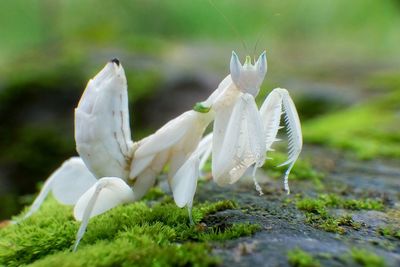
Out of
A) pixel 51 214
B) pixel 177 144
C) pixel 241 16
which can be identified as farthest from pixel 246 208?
pixel 241 16

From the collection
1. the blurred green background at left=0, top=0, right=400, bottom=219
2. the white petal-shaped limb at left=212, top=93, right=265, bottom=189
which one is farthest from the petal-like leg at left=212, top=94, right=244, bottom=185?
the blurred green background at left=0, top=0, right=400, bottom=219

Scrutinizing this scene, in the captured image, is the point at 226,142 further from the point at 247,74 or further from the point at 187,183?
the point at 247,74

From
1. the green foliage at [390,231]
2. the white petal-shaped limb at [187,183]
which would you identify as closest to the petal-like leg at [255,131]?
the white petal-shaped limb at [187,183]

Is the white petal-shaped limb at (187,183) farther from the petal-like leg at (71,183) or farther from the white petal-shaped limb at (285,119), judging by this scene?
the petal-like leg at (71,183)

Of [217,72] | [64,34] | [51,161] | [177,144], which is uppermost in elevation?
[64,34]

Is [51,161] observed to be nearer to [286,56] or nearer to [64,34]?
[64,34]

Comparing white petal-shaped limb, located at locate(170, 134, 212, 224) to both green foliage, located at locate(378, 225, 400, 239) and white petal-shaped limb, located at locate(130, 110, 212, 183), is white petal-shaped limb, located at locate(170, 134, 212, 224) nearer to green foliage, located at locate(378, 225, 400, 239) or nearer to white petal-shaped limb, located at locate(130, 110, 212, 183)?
white petal-shaped limb, located at locate(130, 110, 212, 183)

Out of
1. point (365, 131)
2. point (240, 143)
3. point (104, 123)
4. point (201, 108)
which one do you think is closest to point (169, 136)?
point (201, 108)
